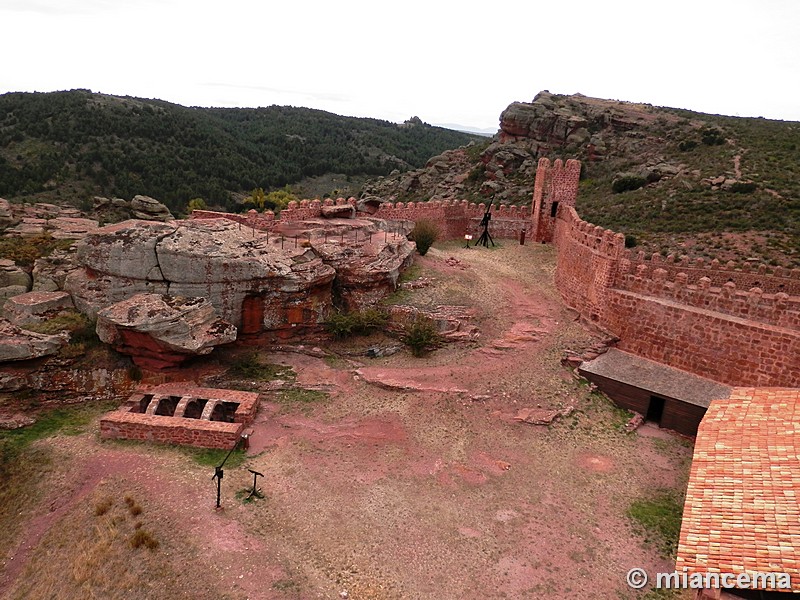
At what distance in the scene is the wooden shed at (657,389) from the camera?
13.0 meters

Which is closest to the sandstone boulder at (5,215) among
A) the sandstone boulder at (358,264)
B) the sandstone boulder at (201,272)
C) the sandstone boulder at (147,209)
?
the sandstone boulder at (147,209)

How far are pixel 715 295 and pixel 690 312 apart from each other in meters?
0.85

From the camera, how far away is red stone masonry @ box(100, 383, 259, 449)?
1226 cm

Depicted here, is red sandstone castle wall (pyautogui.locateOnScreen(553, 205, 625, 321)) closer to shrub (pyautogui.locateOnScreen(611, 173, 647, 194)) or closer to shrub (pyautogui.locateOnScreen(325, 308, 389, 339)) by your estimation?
shrub (pyautogui.locateOnScreen(325, 308, 389, 339))

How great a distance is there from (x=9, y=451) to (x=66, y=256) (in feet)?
23.8

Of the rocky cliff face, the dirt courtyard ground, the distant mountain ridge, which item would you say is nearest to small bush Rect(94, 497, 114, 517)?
the dirt courtyard ground

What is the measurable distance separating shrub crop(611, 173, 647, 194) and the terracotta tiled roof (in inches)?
1217

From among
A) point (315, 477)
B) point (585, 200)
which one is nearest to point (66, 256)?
point (315, 477)

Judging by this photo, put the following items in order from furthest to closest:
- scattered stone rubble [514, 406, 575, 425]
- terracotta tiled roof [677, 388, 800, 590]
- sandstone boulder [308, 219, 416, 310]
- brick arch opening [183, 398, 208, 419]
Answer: sandstone boulder [308, 219, 416, 310], brick arch opening [183, 398, 208, 419], scattered stone rubble [514, 406, 575, 425], terracotta tiled roof [677, 388, 800, 590]

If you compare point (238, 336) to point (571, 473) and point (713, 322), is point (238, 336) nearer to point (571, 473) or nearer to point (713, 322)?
point (571, 473)

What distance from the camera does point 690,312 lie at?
46.4 ft

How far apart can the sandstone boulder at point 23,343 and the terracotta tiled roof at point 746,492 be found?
15.5 m

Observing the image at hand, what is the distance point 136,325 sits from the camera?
1366 cm

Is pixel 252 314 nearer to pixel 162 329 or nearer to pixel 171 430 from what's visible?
pixel 162 329
